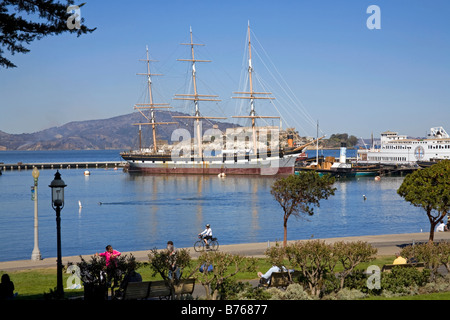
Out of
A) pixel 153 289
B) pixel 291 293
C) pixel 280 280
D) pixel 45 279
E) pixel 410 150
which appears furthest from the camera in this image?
pixel 410 150

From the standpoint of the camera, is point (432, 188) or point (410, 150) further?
point (410, 150)

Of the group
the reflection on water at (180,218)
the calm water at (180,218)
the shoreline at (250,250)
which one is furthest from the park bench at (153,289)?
the calm water at (180,218)

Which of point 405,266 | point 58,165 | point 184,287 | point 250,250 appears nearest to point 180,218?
point 250,250

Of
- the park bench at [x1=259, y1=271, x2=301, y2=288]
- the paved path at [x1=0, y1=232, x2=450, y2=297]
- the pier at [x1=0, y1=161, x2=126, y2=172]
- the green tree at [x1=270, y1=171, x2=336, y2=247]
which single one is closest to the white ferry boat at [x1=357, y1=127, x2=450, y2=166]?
the pier at [x1=0, y1=161, x2=126, y2=172]

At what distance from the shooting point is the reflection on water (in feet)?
106

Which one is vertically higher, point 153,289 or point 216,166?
point 216,166

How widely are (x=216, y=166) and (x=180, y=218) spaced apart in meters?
59.4

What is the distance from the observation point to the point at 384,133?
359 feet

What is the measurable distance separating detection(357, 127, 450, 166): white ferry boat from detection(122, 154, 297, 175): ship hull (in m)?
19.1

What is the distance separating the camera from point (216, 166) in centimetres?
10288

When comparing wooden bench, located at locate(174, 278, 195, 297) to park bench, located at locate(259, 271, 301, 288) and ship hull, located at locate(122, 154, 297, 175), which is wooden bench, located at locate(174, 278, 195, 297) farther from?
ship hull, located at locate(122, 154, 297, 175)

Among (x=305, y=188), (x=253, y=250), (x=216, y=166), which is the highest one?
(x=216, y=166)

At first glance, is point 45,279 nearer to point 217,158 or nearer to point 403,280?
point 403,280
